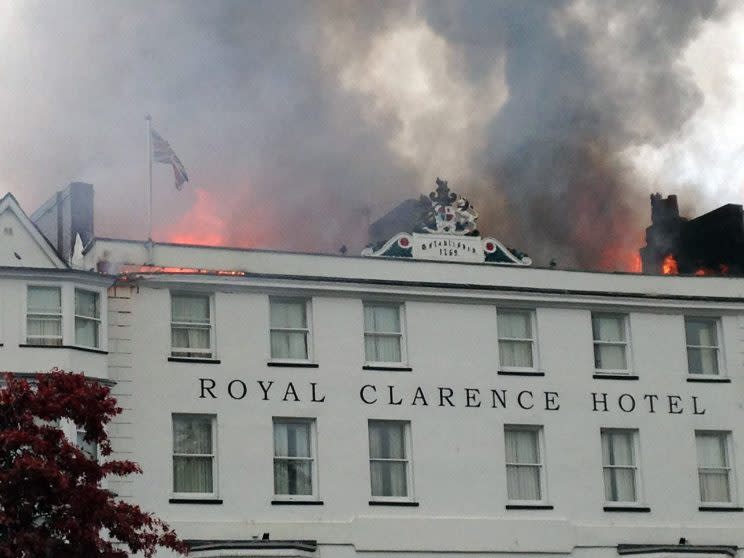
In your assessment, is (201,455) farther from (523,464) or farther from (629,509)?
(629,509)

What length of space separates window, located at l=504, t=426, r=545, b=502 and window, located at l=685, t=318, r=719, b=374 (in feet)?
18.0

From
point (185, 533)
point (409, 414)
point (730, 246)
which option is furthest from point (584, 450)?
A: point (730, 246)

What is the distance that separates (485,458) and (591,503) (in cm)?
326

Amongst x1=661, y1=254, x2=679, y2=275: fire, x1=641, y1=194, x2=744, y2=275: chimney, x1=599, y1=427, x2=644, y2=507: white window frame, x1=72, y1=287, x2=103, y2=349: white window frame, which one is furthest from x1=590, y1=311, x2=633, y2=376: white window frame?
x1=72, y1=287, x2=103, y2=349: white window frame

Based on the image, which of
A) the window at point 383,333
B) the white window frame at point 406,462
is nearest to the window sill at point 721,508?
the white window frame at point 406,462

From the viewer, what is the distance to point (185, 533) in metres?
42.1

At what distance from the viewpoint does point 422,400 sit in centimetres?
4569

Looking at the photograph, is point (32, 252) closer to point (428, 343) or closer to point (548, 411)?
point (428, 343)

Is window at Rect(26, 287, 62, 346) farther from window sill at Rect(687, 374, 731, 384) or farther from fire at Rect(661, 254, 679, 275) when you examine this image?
fire at Rect(661, 254, 679, 275)

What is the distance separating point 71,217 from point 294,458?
9.34 m

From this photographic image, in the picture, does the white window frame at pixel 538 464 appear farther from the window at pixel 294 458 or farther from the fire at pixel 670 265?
the fire at pixel 670 265

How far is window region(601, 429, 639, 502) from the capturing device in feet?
155

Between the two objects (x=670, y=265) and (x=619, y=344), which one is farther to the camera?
(x=670, y=265)

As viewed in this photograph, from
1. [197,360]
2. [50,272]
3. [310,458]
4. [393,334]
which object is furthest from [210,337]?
[393,334]
